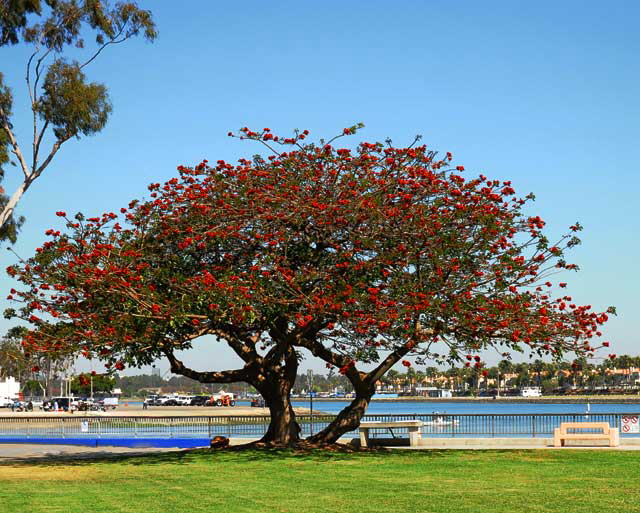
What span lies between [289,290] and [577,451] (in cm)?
919

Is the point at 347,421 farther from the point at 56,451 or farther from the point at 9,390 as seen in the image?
the point at 9,390

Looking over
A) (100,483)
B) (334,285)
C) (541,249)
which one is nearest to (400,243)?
(334,285)

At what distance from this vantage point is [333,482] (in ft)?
59.5

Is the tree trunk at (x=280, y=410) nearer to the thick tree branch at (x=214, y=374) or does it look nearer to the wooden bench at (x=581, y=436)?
the thick tree branch at (x=214, y=374)

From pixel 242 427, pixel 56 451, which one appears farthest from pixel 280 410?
pixel 242 427

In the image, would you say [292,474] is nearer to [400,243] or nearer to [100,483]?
[100,483]

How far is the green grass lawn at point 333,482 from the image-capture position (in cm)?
1466

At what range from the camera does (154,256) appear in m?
24.9

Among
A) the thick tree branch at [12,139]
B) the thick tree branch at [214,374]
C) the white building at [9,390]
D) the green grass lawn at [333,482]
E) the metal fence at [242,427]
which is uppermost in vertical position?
the thick tree branch at [12,139]

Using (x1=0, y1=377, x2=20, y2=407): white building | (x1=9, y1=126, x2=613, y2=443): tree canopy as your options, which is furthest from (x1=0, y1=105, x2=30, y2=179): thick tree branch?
(x1=0, y1=377, x2=20, y2=407): white building

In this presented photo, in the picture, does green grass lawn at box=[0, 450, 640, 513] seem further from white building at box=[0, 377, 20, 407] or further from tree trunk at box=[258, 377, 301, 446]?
white building at box=[0, 377, 20, 407]

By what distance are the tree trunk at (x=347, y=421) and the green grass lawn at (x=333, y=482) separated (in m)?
1.98

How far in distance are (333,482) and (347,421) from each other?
884 cm

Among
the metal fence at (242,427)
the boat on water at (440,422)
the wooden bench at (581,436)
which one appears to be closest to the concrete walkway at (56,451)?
the metal fence at (242,427)
